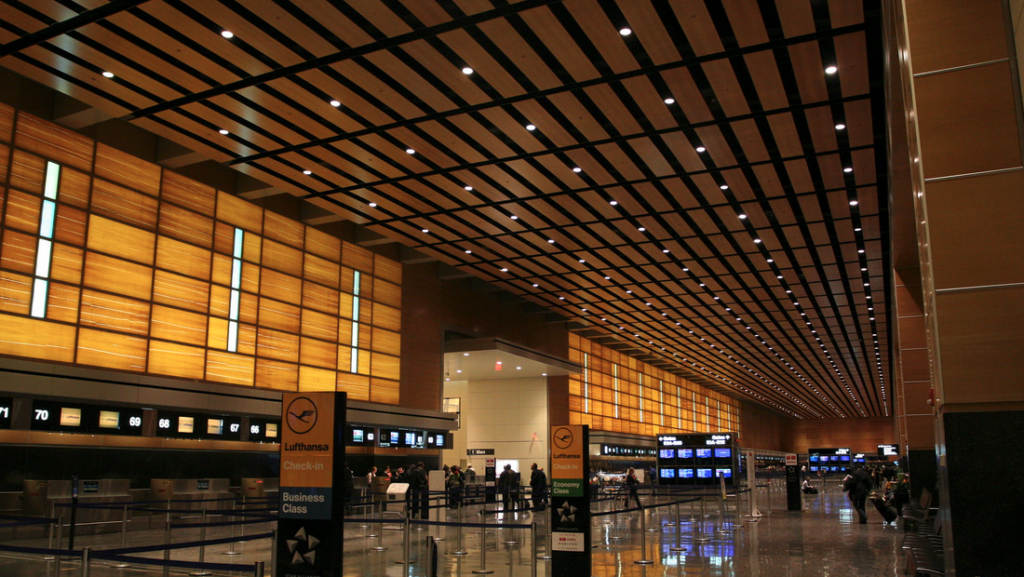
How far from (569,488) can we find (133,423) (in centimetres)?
1298

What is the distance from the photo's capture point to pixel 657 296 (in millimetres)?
32375

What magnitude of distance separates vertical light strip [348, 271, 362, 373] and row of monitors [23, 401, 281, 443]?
378 cm

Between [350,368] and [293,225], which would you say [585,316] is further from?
[293,225]

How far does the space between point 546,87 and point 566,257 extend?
12.6 meters

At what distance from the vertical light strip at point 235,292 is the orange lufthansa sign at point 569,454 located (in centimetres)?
1384

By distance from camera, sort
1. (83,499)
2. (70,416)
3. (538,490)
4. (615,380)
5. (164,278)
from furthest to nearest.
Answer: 1. (615,380)
2. (538,490)
3. (164,278)
4. (70,416)
5. (83,499)

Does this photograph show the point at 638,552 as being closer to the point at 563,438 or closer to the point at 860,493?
the point at 563,438

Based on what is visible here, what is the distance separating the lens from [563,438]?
963cm

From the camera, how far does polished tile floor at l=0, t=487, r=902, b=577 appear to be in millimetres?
10469

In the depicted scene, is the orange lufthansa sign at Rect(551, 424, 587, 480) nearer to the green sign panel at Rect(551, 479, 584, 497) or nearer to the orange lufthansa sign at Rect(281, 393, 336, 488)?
the green sign panel at Rect(551, 479, 584, 497)

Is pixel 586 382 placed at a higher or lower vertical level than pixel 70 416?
higher

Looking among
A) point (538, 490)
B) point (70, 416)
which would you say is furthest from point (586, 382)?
point (70, 416)

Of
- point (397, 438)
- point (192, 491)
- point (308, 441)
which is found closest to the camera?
point (308, 441)

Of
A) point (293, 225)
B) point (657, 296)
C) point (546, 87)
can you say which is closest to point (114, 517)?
point (293, 225)
